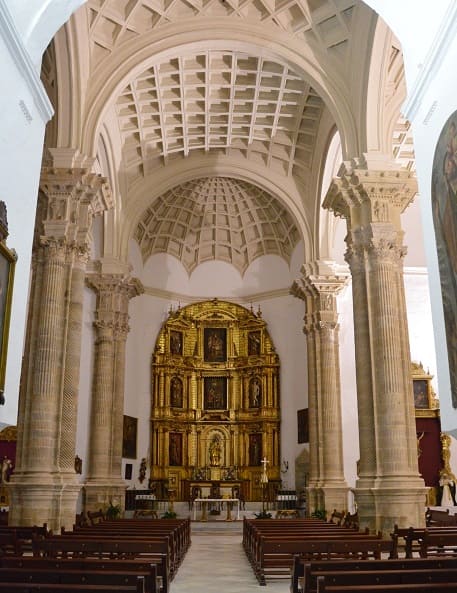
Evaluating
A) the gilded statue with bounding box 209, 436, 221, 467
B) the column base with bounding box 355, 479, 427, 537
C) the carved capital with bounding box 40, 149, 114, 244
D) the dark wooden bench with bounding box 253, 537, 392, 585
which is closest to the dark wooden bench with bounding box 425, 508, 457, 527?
the column base with bounding box 355, 479, 427, 537

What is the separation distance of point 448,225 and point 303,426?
22.3 meters

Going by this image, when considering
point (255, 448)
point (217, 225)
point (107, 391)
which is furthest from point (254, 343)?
point (107, 391)

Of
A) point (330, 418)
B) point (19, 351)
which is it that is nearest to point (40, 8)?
point (19, 351)

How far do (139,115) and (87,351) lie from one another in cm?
887

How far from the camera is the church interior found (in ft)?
24.1

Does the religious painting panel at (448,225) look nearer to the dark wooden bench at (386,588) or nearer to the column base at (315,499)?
the dark wooden bench at (386,588)

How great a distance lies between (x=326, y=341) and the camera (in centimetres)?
2422

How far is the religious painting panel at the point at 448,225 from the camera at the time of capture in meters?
6.55

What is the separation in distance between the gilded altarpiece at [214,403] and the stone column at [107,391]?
585cm

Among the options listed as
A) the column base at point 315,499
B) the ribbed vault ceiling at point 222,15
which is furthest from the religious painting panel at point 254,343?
the ribbed vault ceiling at point 222,15

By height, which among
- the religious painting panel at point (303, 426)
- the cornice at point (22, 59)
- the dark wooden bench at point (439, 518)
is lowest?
the dark wooden bench at point (439, 518)

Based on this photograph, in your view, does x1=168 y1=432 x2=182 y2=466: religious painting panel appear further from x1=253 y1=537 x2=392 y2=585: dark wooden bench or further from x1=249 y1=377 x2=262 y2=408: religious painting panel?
x1=253 y1=537 x2=392 y2=585: dark wooden bench

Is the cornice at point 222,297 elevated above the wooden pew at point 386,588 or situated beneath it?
elevated above

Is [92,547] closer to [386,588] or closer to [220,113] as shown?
[386,588]
